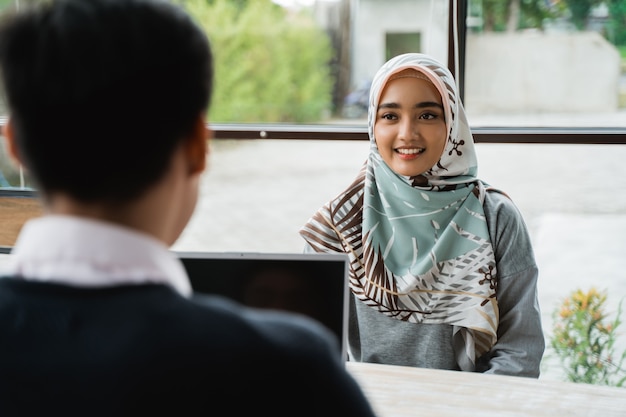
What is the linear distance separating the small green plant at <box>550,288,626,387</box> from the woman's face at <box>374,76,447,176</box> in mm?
1115

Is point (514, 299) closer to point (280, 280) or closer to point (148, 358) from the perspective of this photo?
point (280, 280)

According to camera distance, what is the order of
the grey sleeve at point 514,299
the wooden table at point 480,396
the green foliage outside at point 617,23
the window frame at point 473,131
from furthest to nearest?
the green foliage outside at point 617,23, the window frame at point 473,131, the grey sleeve at point 514,299, the wooden table at point 480,396

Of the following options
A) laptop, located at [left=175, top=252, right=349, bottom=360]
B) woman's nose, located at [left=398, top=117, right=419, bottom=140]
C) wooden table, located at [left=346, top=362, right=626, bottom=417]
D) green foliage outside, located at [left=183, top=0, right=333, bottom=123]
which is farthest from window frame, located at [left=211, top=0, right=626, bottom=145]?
laptop, located at [left=175, top=252, right=349, bottom=360]

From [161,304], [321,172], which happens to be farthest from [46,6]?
[321,172]

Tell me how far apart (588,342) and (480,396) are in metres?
1.40

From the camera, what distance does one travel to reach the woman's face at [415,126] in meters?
1.94

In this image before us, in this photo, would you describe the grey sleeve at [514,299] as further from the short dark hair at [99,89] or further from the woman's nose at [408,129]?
the short dark hair at [99,89]

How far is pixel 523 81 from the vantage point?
2.77 m

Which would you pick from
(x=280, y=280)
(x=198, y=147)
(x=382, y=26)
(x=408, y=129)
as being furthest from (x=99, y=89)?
(x=382, y=26)

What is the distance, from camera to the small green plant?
2.71m

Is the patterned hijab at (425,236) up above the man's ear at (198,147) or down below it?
below

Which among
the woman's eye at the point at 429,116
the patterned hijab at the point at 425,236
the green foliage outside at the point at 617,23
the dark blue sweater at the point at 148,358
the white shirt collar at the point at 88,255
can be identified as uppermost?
the green foliage outside at the point at 617,23

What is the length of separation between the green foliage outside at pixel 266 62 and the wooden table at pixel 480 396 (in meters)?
1.52

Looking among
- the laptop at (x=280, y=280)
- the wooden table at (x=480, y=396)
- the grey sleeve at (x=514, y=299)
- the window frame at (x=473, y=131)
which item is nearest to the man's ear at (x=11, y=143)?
the laptop at (x=280, y=280)
